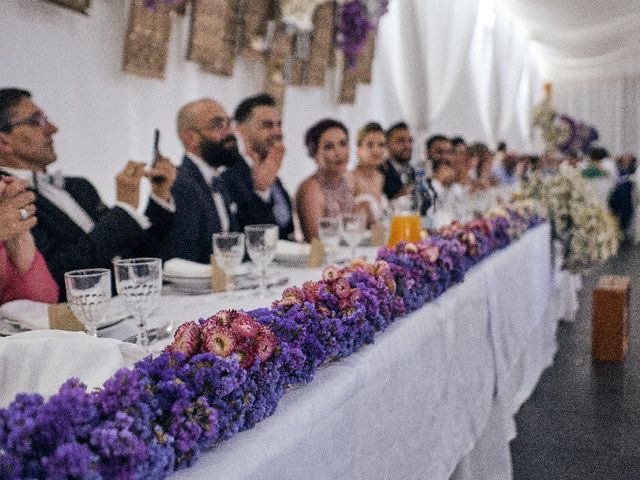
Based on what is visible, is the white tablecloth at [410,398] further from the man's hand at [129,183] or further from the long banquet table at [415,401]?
the man's hand at [129,183]

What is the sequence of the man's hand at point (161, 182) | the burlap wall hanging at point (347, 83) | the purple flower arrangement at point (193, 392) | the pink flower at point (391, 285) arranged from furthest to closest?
the burlap wall hanging at point (347, 83) < the man's hand at point (161, 182) < the pink flower at point (391, 285) < the purple flower arrangement at point (193, 392)

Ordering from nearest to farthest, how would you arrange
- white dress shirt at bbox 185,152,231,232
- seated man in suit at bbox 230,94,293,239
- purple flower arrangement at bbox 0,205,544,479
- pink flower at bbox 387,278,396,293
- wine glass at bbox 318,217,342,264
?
purple flower arrangement at bbox 0,205,544,479, pink flower at bbox 387,278,396,293, wine glass at bbox 318,217,342,264, white dress shirt at bbox 185,152,231,232, seated man in suit at bbox 230,94,293,239

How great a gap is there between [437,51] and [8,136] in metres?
4.66

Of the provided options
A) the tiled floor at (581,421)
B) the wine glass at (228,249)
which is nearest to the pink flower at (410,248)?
the wine glass at (228,249)

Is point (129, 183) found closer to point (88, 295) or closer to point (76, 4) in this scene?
point (88, 295)

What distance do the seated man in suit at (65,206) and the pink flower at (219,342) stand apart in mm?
1248

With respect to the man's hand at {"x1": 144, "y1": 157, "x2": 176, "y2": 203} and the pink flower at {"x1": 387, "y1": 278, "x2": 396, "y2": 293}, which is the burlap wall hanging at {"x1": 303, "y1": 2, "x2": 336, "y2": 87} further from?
the pink flower at {"x1": 387, "y1": 278, "x2": 396, "y2": 293}

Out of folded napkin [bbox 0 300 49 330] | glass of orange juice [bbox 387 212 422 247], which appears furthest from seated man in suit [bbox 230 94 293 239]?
folded napkin [bbox 0 300 49 330]

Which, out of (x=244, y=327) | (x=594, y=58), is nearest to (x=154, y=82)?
(x=244, y=327)

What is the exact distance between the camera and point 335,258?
2.20 metres

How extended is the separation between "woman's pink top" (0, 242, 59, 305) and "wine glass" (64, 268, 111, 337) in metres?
0.52

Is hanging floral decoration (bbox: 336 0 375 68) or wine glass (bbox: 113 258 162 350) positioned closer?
wine glass (bbox: 113 258 162 350)

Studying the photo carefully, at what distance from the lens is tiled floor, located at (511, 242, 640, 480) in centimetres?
254

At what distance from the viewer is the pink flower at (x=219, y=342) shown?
903 mm
